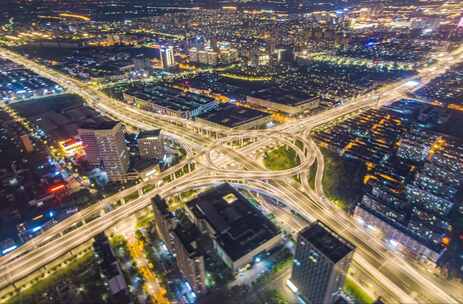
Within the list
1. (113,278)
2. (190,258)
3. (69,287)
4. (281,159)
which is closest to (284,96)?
(281,159)

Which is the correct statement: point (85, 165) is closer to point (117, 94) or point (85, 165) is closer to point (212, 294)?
point (212, 294)

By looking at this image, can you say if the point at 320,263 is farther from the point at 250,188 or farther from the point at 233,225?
the point at 250,188

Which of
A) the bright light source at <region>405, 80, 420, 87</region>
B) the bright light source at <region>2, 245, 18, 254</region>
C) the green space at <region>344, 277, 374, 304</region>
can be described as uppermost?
the bright light source at <region>405, 80, 420, 87</region>

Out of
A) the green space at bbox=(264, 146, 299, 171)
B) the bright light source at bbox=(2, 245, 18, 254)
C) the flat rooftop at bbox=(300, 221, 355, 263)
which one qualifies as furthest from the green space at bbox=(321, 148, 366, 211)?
the bright light source at bbox=(2, 245, 18, 254)

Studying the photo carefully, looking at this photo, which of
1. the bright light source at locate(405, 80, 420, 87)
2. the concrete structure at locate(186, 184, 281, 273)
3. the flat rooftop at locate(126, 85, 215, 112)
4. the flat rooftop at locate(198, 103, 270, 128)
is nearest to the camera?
the concrete structure at locate(186, 184, 281, 273)

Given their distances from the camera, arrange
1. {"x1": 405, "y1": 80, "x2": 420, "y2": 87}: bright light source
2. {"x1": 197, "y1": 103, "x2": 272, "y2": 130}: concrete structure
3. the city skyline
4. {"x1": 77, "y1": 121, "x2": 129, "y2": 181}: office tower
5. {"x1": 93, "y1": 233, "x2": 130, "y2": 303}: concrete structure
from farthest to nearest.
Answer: {"x1": 405, "y1": 80, "x2": 420, "y2": 87}: bright light source
{"x1": 197, "y1": 103, "x2": 272, "y2": 130}: concrete structure
{"x1": 77, "y1": 121, "x2": 129, "y2": 181}: office tower
the city skyline
{"x1": 93, "y1": 233, "x2": 130, "y2": 303}: concrete structure

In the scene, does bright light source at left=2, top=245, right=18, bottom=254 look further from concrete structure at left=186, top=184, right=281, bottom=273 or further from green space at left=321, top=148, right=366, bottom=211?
green space at left=321, top=148, right=366, bottom=211

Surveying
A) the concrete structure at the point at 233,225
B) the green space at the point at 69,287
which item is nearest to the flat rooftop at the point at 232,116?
the concrete structure at the point at 233,225
